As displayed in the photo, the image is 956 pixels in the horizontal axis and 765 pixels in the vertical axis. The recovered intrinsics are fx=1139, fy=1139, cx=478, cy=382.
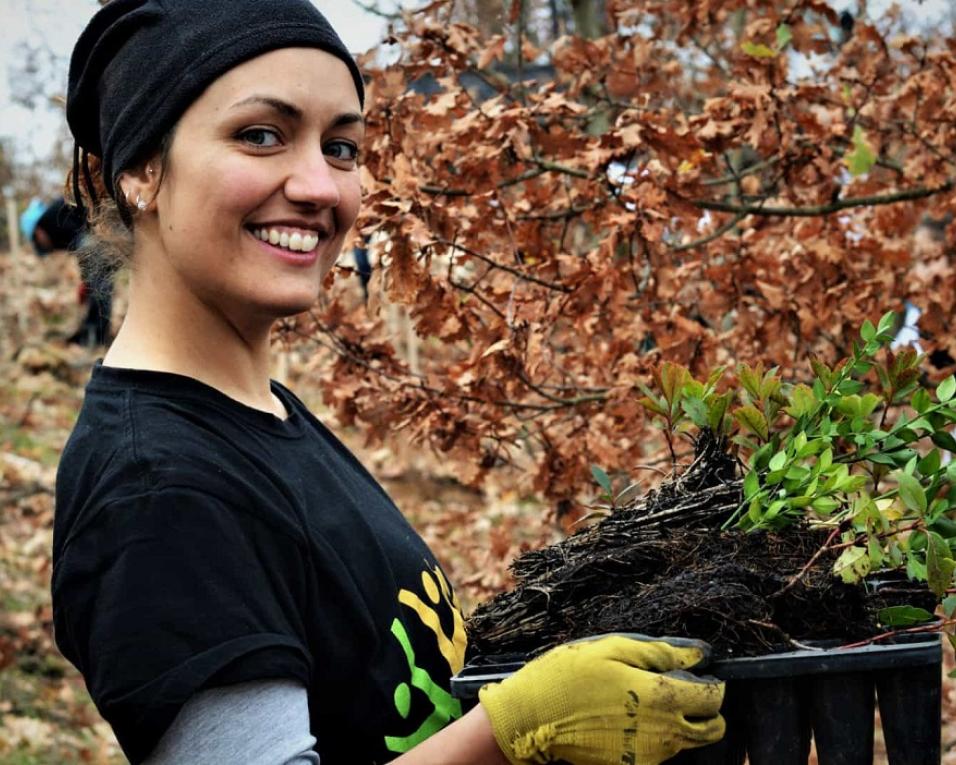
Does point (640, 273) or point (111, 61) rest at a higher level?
point (111, 61)

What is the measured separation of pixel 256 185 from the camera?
1617 mm

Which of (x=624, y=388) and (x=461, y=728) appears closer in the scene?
(x=461, y=728)

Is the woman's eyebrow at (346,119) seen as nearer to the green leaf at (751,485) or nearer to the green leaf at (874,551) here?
the green leaf at (751,485)

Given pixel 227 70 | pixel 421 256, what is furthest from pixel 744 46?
pixel 227 70

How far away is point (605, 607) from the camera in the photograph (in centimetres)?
163

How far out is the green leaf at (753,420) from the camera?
1772 mm

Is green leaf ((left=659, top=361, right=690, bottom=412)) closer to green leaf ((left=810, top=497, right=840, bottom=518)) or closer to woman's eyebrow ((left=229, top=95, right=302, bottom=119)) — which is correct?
green leaf ((left=810, top=497, right=840, bottom=518))

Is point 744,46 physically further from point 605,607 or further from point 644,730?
point 644,730

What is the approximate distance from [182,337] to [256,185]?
251mm

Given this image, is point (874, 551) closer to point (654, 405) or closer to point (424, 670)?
point (654, 405)

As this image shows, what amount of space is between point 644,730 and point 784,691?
0.22 m

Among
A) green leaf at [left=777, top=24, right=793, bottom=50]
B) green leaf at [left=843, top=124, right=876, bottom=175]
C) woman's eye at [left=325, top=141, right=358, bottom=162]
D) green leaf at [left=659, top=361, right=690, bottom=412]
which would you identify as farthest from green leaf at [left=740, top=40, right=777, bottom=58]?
→ woman's eye at [left=325, top=141, right=358, bottom=162]

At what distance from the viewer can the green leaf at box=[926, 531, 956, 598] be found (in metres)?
1.52

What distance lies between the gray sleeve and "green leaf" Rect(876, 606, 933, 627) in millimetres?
807
